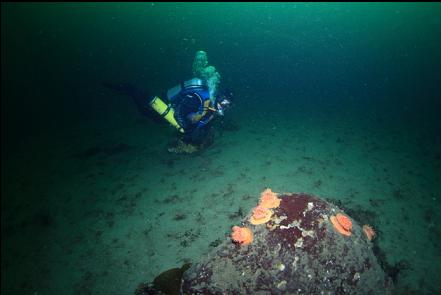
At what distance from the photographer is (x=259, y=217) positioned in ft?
12.5

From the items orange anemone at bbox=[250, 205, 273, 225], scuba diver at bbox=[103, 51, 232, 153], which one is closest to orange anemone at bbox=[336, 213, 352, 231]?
orange anemone at bbox=[250, 205, 273, 225]

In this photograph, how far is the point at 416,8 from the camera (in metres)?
91.3

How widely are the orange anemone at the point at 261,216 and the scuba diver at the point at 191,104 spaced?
382cm

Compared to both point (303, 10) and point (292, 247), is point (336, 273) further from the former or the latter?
point (303, 10)

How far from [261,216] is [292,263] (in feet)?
2.39

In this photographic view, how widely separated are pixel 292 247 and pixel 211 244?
91.2 inches

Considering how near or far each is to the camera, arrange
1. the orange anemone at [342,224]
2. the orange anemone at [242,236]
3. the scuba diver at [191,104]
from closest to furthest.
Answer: the orange anemone at [242,236], the orange anemone at [342,224], the scuba diver at [191,104]

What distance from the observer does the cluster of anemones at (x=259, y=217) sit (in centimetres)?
358

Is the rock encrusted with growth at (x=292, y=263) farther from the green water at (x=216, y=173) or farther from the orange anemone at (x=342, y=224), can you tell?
the green water at (x=216, y=173)

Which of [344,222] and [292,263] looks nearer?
[292,263]

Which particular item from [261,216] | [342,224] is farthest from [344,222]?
[261,216]

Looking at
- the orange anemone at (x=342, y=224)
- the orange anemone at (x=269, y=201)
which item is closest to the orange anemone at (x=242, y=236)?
the orange anemone at (x=269, y=201)

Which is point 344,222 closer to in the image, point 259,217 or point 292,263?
point 292,263

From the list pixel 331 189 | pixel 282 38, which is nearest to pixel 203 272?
pixel 331 189
